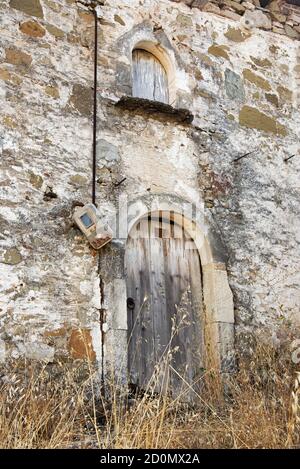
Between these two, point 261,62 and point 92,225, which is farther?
point 261,62

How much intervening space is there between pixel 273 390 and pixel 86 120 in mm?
3285

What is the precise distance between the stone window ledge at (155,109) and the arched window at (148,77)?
34cm

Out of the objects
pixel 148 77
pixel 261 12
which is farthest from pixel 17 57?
pixel 261 12

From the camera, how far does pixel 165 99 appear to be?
22.5ft

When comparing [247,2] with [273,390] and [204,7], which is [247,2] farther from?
[273,390]

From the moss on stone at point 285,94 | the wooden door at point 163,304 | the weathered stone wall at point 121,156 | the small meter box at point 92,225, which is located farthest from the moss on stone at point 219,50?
the small meter box at point 92,225

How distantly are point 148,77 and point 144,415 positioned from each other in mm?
4239

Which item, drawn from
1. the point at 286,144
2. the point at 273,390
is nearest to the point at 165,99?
the point at 286,144

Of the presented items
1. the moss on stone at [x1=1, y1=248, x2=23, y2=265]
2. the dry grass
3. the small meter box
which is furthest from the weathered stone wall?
the dry grass

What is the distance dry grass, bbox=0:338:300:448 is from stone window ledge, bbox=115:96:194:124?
2.77 m

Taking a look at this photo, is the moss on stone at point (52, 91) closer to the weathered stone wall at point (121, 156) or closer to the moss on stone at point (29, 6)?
the weathered stone wall at point (121, 156)

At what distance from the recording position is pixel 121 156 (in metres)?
6.12

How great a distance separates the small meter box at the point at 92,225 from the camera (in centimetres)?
552

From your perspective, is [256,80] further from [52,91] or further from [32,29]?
[32,29]
